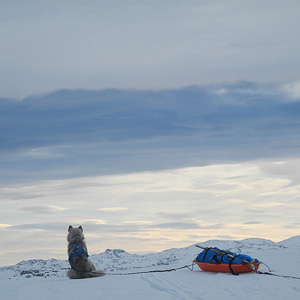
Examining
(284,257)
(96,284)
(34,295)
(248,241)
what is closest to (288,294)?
(96,284)

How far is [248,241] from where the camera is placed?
101125mm

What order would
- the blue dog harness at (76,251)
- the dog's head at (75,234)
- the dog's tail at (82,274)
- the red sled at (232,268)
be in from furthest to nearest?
the dog's head at (75,234) < the blue dog harness at (76,251) < the dog's tail at (82,274) < the red sled at (232,268)

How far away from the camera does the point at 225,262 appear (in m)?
18.2

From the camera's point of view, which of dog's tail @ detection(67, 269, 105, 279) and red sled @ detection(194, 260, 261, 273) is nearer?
red sled @ detection(194, 260, 261, 273)

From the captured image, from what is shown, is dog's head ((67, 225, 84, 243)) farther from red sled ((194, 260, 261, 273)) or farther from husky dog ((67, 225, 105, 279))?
red sled ((194, 260, 261, 273))

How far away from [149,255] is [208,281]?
101m

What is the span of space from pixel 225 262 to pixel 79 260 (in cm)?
653

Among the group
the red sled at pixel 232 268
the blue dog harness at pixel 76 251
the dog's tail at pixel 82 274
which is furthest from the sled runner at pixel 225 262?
the blue dog harness at pixel 76 251

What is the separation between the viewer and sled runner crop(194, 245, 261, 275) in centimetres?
1784

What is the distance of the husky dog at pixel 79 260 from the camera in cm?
1902

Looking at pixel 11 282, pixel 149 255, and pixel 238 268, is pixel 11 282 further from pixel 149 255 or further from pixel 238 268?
pixel 149 255

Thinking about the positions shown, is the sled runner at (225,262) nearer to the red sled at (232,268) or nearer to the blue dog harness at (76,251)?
the red sled at (232,268)

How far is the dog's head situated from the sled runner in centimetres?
557

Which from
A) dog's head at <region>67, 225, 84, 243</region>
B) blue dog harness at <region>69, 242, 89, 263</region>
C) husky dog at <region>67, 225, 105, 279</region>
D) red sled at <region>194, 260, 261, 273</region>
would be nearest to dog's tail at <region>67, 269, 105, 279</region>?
husky dog at <region>67, 225, 105, 279</region>
